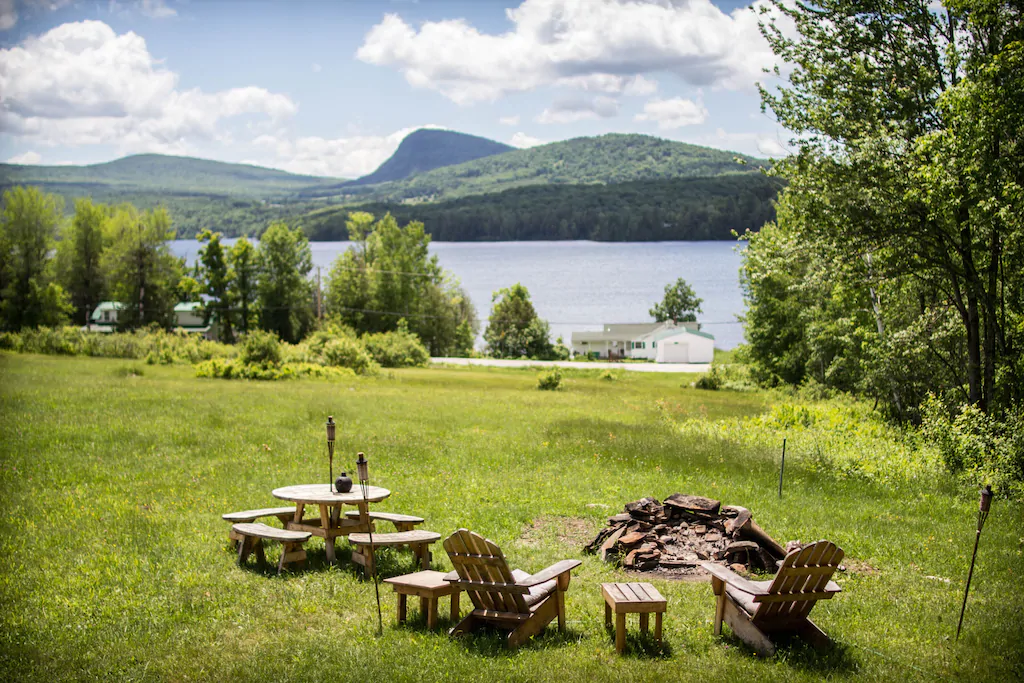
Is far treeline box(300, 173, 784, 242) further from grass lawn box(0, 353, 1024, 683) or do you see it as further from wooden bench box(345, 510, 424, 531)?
wooden bench box(345, 510, 424, 531)

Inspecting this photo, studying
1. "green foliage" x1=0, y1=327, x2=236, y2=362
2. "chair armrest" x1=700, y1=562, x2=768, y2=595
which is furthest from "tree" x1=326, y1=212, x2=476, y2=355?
"chair armrest" x1=700, y1=562, x2=768, y2=595

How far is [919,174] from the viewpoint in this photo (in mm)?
18828

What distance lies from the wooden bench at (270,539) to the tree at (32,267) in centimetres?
4650

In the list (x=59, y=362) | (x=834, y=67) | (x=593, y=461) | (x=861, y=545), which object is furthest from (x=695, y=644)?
(x=59, y=362)

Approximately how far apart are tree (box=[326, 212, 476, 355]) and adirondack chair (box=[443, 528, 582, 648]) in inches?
3467

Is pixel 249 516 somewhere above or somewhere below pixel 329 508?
below

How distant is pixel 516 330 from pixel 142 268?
45.4m

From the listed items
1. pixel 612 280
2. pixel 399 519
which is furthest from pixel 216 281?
pixel 399 519

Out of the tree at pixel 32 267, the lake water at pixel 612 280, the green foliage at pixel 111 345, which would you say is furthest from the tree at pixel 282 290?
the green foliage at pixel 111 345

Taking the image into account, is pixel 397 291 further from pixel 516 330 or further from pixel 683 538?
pixel 683 538

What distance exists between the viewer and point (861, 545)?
1218 centimetres

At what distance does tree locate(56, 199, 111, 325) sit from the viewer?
3290 inches

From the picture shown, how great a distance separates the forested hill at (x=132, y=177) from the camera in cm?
656

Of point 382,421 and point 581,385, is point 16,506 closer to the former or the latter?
point 382,421
